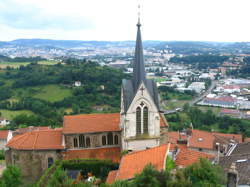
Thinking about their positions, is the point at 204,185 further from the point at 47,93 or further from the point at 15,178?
the point at 47,93

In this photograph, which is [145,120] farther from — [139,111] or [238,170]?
[238,170]

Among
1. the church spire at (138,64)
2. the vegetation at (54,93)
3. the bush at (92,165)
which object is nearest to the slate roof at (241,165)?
the church spire at (138,64)

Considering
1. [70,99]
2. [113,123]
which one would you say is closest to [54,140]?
[113,123]

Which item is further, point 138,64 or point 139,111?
point 139,111

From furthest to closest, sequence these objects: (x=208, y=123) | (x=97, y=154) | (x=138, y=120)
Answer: (x=208, y=123), (x=97, y=154), (x=138, y=120)

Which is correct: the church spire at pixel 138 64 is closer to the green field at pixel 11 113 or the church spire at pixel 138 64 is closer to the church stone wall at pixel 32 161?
the church stone wall at pixel 32 161

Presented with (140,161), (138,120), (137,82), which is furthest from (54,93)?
(140,161)

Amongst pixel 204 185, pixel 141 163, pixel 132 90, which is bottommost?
pixel 141 163
